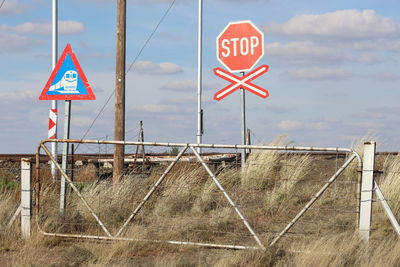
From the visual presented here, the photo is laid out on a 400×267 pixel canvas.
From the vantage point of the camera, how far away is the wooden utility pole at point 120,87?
51.2 ft

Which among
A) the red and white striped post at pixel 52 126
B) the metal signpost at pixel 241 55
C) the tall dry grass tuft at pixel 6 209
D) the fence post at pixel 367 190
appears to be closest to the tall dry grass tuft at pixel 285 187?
the metal signpost at pixel 241 55

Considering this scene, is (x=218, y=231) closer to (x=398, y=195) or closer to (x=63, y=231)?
(x=63, y=231)

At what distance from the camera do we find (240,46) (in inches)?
651

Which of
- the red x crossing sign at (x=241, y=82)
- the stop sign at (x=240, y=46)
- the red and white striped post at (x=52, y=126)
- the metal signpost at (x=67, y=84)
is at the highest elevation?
the stop sign at (x=240, y=46)

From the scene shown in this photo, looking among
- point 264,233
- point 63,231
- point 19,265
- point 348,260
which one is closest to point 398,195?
point 264,233

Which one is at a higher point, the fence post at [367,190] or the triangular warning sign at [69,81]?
the triangular warning sign at [69,81]

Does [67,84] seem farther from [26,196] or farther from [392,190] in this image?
[392,190]

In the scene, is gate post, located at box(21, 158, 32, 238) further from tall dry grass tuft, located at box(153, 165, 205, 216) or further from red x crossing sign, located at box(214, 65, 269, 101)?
red x crossing sign, located at box(214, 65, 269, 101)

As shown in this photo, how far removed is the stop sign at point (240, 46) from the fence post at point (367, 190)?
682 cm

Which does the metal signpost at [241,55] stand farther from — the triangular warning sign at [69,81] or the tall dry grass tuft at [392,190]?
the triangular warning sign at [69,81]

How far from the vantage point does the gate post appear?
10.9 metres

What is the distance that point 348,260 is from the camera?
8.91m

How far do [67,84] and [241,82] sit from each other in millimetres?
5326

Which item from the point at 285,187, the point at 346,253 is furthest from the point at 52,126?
the point at 346,253
